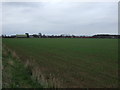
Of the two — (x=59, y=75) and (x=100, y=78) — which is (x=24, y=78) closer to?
(x=59, y=75)

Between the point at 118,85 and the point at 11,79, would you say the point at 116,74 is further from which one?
the point at 11,79

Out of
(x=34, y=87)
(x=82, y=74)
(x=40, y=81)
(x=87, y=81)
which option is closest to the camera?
(x=34, y=87)

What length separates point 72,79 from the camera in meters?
10.2

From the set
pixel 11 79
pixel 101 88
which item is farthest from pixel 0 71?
pixel 101 88

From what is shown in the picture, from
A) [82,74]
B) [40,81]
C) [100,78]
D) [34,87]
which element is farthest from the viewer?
[82,74]

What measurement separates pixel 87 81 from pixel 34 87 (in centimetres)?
329

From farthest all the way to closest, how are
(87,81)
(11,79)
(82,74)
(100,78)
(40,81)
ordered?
1. (82,74)
2. (100,78)
3. (87,81)
4. (11,79)
5. (40,81)

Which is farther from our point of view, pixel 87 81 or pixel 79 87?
pixel 87 81

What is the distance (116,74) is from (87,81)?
9.22 ft

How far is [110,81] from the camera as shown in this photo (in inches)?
393

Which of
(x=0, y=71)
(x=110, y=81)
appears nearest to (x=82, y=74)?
(x=110, y=81)

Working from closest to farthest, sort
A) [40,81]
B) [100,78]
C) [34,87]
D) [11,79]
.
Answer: [34,87]
[40,81]
[11,79]
[100,78]

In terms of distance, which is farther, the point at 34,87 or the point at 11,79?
the point at 11,79

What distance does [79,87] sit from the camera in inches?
342
